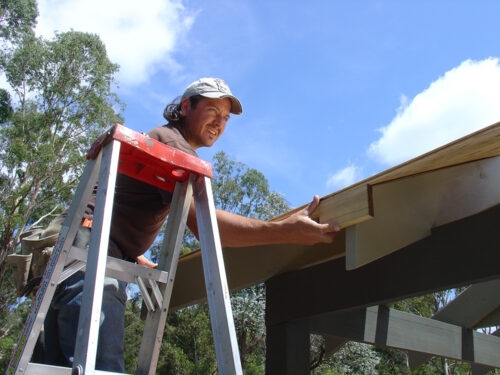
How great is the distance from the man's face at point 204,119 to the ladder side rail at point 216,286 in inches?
16.0

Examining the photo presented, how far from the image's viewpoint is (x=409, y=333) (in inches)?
126

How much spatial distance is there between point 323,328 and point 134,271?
150cm

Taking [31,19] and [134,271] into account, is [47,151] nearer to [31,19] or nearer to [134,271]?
[31,19]

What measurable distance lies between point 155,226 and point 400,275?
119 centimetres

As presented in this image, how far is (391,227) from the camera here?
1.69 metres

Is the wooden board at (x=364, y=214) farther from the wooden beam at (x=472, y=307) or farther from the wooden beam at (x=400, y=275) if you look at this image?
the wooden beam at (x=472, y=307)

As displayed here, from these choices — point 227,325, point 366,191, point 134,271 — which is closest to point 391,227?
point 366,191

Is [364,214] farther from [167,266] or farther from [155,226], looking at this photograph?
[155,226]

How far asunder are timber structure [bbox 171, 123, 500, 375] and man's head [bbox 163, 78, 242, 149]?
61 cm

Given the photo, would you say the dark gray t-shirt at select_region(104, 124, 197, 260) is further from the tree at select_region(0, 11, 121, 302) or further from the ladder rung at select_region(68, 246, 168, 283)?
the tree at select_region(0, 11, 121, 302)

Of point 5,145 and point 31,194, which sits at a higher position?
point 5,145

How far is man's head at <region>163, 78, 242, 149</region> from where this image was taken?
1917 mm

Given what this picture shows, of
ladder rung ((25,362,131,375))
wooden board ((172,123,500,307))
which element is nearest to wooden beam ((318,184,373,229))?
wooden board ((172,123,500,307))

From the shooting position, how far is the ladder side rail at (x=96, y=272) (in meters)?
1.03
